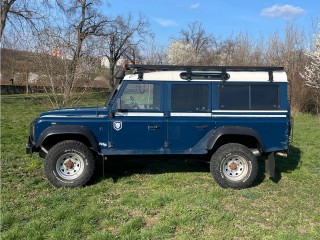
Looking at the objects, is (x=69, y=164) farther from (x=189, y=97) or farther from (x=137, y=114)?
(x=189, y=97)

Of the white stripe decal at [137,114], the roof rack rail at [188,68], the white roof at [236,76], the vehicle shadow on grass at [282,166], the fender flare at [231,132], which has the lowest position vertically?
the vehicle shadow on grass at [282,166]

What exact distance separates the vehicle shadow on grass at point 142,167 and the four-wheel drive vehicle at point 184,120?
2.06ft

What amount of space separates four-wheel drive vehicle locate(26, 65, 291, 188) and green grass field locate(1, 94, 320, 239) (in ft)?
1.59

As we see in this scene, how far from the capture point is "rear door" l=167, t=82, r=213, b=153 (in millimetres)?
6379

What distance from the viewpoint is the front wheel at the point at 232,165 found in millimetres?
6371

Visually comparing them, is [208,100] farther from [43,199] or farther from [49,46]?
[49,46]

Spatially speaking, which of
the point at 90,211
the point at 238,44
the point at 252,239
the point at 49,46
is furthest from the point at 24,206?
the point at 238,44

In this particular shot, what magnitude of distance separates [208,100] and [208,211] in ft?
6.78

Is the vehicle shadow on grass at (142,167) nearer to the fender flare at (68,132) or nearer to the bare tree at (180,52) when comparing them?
the fender flare at (68,132)

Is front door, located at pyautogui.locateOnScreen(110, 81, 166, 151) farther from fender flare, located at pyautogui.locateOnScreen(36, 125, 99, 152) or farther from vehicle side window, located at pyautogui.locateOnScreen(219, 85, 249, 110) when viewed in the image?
vehicle side window, located at pyautogui.locateOnScreen(219, 85, 249, 110)

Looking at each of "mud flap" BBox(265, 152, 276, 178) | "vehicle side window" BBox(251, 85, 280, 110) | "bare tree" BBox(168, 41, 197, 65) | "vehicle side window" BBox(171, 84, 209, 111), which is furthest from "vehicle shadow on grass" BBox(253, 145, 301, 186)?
"bare tree" BBox(168, 41, 197, 65)

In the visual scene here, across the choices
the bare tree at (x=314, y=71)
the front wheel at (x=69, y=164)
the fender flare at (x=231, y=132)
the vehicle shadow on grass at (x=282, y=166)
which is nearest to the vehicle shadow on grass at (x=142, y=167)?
the front wheel at (x=69, y=164)

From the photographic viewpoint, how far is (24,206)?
209 inches

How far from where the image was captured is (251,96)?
6.50 metres
